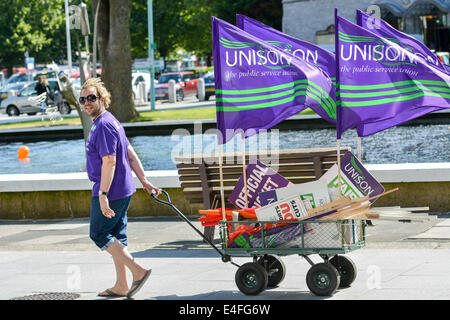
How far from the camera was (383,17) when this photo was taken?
49.0 m

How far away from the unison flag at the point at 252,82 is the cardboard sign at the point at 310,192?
0.54 metres

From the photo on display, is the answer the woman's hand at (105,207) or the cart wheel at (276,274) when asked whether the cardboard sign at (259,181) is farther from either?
the woman's hand at (105,207)

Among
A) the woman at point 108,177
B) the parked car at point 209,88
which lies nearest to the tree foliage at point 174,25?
the parked car at point 209,88

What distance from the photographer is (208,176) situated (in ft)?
33.1

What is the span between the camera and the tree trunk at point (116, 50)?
28.8 metres

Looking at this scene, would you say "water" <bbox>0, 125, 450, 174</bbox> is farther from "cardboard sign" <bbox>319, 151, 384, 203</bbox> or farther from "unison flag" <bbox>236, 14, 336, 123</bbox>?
"cardboard sign" <bbox>319, 151, 384, 203</bbox>

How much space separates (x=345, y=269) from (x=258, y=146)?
465 inches

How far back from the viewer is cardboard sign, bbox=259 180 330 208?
7.16m

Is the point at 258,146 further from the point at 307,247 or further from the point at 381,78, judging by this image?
the point at 307,247

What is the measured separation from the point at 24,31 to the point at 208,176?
6733cm

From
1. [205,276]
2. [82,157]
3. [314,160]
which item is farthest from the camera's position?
[82,157]

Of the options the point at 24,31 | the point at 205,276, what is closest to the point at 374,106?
the point at 205,276

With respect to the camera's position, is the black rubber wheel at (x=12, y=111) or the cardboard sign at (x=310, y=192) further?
the black rubber wheel at (x=12, y=111)

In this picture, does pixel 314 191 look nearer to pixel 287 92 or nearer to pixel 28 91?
pixel 287 92
